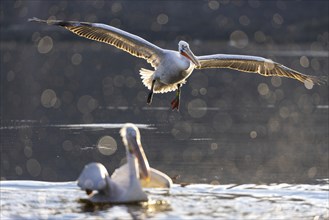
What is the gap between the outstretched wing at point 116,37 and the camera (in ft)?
47.0

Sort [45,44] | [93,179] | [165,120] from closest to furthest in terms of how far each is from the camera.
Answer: [93,179], [165,120], [45,44]

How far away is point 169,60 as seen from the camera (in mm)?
14516

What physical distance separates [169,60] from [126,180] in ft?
11.5

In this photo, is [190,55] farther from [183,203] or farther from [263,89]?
[263,89]

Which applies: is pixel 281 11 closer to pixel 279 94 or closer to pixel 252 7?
pixel 252 7

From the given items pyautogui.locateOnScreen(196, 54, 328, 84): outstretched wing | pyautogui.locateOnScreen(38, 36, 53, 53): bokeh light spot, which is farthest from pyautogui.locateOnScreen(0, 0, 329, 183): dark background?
pyautogui.locateOnScreen(38, 36, 53, 53): bokeh light spot

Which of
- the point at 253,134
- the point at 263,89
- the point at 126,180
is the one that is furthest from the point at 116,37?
the point at 263,89

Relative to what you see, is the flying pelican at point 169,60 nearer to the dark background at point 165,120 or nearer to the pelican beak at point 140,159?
the dark background at point 165,120

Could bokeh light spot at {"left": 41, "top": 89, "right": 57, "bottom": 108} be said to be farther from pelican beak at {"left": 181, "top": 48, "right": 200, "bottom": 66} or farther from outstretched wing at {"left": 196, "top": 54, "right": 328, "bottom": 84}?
pelican beak at {"left": 181, "top": 48, "right": 200, "bottom": 66}

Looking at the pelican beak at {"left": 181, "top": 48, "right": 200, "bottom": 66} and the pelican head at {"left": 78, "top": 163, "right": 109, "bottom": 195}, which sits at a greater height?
the pelican beak at {"left": 181, "top": 48, "right": 200, "bottom": 66}

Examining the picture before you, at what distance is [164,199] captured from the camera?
1165cm

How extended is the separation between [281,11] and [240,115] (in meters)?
68.2

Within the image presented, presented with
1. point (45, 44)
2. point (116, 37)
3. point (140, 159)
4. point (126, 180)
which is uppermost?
point (45, 44)

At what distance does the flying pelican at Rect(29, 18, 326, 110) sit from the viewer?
14.3 meters
